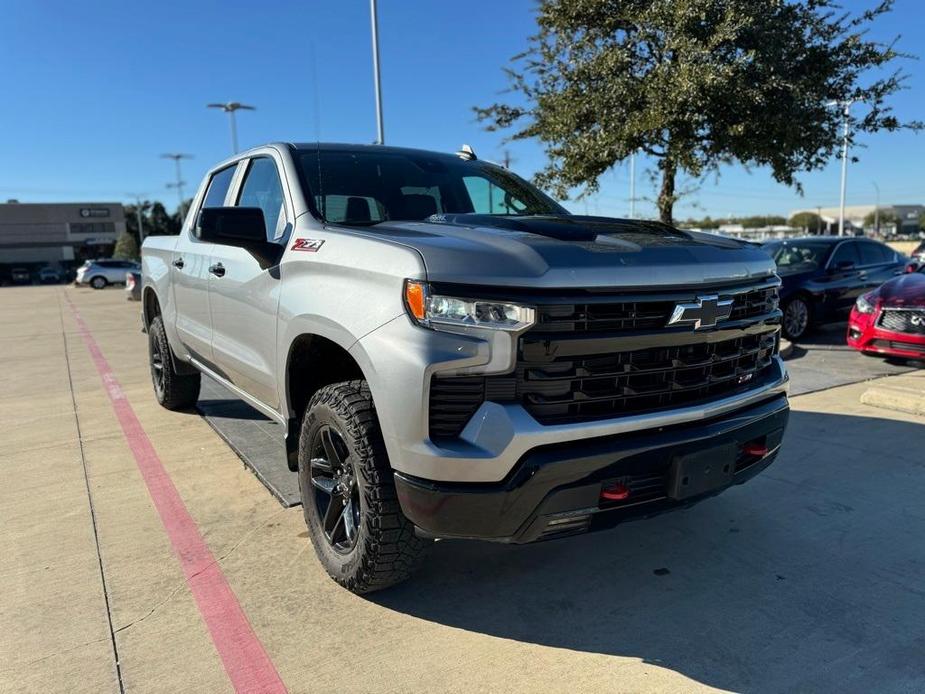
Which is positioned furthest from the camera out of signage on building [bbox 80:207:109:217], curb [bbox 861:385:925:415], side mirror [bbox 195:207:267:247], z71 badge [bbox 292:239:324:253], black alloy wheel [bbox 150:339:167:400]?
signage on building [bbox 80:207:109:217]

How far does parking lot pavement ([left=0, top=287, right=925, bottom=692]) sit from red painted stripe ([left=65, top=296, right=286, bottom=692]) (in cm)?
2

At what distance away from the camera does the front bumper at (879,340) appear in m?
6.94

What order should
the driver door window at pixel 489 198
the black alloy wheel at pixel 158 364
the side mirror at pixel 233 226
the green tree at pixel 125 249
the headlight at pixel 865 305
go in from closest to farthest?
the side mirror at pixel 233 226
the driver door window at pixel 489 198
the black alloy wheel at pixel 158 364
the headlight at pixel 865 305
the green tree at pixel 125 249

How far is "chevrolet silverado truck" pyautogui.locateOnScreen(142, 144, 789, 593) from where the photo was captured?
7.38ft

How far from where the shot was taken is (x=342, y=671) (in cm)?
241

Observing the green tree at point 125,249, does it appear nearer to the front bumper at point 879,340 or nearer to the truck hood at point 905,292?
the front bumper at point 879,340

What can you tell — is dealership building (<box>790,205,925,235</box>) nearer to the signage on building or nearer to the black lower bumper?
the signage on building

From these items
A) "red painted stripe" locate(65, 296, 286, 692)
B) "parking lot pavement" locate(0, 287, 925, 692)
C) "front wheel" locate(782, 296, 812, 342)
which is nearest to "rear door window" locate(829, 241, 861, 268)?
"front wheel" locate(782, 296, 812, 342)

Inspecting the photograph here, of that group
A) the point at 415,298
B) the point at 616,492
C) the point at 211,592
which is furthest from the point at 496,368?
→ the point at 211,592

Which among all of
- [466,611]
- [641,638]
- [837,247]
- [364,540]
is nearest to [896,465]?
[641,638]

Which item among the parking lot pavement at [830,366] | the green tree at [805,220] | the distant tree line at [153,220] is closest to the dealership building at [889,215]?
the green tree at [805,220]

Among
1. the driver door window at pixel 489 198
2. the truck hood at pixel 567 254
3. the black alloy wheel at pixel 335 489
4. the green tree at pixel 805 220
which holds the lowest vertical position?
the black alloy wheel at pixel 335 489

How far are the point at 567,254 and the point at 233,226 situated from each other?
5.27 ft

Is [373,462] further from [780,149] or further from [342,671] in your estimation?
[780,149]
